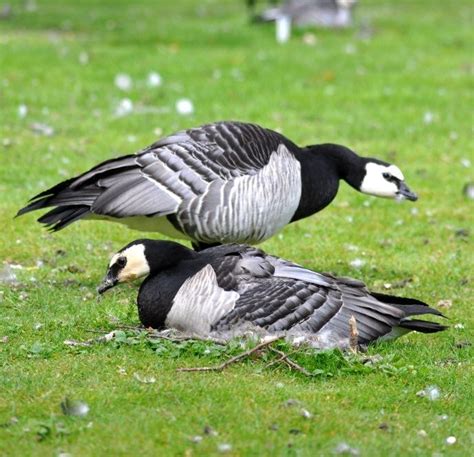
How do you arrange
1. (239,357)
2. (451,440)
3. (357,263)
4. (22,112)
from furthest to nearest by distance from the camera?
(22,112) < (357,263) < (239,357) < (451,440)

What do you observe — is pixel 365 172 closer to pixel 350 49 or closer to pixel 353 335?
pixel 353 335

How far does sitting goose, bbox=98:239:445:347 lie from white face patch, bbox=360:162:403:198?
2.00m

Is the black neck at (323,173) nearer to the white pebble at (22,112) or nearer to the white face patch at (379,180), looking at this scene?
the white face patch at (379,180)

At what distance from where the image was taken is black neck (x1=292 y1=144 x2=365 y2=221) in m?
8.50

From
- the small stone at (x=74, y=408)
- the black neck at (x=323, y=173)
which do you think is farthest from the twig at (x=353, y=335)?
the black neck at (x=323, y=173)

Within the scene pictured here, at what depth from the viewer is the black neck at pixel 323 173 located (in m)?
8.50

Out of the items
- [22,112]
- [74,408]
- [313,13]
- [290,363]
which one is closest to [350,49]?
[313,13]

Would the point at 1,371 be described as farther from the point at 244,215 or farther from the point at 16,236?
the point at 16,236

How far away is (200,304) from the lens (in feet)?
21.7

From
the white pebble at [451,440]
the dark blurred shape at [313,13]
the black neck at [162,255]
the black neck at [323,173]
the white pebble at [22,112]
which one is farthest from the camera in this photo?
the dark blurred shape at [313,13]

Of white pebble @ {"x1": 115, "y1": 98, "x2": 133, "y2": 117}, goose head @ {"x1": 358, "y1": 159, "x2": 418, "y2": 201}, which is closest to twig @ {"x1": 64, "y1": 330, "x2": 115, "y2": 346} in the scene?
goose head @ {"x1": 358, "y1": 159, "x2": 418, "y2": 201}

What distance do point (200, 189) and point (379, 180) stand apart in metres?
1.67

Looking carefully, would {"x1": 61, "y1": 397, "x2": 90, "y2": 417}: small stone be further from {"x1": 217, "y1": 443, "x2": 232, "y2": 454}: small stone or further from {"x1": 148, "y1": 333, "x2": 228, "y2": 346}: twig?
{"x1": 148, "y1": 333, "x2": 228, "y2": 346}: twig

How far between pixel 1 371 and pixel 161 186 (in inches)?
91.4
